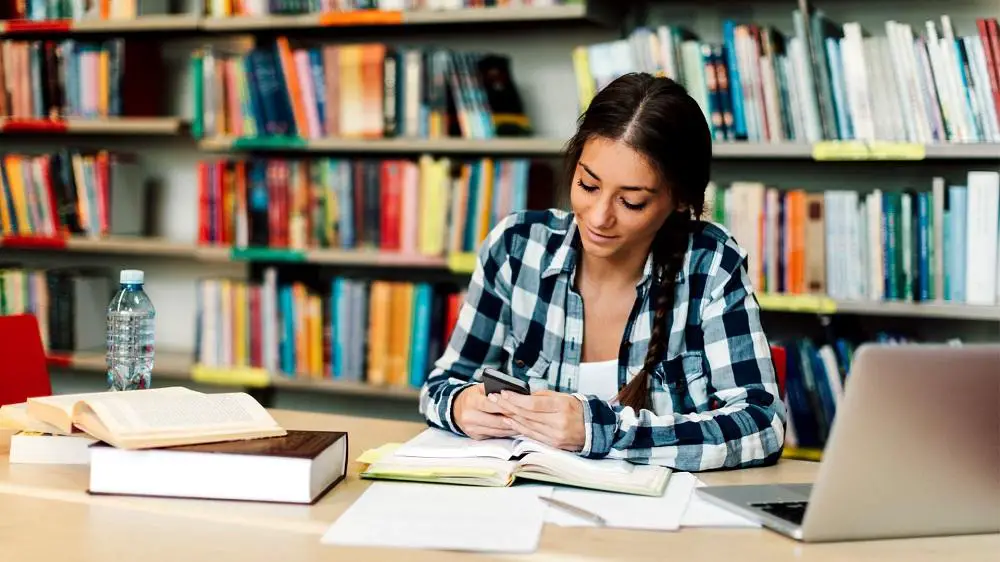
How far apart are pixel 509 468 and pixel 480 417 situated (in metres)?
0.17

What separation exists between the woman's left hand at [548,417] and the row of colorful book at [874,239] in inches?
51.1

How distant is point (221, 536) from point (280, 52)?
206cm

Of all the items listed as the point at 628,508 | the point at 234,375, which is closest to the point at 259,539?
the point at 628,508

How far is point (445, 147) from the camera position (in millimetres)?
2766

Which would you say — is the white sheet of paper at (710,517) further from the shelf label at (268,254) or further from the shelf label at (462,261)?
the shelf label at (268,254)

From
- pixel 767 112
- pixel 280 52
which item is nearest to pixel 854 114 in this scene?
pixel 767 112

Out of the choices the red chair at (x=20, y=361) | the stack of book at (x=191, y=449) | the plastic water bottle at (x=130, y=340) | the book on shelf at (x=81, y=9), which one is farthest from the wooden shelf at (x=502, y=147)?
the stack of book at (x=191, y=449)

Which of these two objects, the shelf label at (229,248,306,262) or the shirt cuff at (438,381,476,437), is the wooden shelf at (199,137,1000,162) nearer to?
the shelf label at (229,248,306,262)

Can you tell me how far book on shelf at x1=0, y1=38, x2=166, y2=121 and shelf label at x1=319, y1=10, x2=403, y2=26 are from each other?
28.0 inches

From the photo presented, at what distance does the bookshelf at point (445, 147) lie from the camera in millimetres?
2482

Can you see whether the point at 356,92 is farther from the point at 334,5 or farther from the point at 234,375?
the point at 234,375

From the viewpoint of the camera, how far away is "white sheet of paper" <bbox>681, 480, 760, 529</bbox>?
3.62ft

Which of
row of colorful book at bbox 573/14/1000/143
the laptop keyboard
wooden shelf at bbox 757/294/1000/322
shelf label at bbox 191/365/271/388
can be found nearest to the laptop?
the laptop keyboard

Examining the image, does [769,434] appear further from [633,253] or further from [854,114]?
[854,114]
